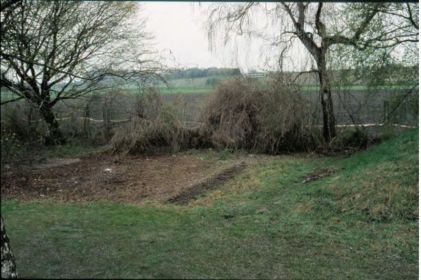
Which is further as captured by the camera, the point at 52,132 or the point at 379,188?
the point at 52,132

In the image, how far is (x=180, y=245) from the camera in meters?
4.38

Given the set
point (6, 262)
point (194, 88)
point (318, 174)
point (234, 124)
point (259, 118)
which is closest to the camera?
point (6, 262)

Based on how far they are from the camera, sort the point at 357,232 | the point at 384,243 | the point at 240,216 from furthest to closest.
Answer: the point at 240,216
the point at 357,232
the point at 384,243

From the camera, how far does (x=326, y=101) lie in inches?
476

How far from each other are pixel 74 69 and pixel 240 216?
5.04m

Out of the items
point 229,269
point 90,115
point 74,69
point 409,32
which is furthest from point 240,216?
point 90,115

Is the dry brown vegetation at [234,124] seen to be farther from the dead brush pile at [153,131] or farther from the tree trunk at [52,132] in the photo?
the tree trunk at [52,132]

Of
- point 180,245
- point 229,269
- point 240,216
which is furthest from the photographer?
point 240,216

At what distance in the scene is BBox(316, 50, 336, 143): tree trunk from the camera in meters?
11.7

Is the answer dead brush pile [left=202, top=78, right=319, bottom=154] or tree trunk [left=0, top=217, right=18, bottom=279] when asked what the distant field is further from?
tree trunk [left=0, top=217, right=18, bottom=279]

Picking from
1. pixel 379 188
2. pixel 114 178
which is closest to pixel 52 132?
pixel 114 178

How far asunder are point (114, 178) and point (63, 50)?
277 centimetres

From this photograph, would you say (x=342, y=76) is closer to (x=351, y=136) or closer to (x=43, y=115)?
(x=351, y=136)

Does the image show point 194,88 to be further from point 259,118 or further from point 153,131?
point 259,118
